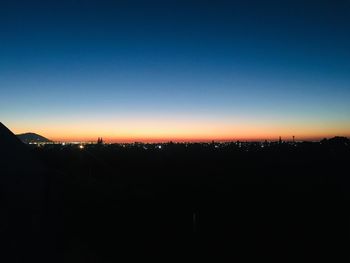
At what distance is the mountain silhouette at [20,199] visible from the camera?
8.44 m

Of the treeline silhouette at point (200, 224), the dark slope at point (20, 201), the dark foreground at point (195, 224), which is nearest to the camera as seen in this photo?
the dark slope at point (20, 201)

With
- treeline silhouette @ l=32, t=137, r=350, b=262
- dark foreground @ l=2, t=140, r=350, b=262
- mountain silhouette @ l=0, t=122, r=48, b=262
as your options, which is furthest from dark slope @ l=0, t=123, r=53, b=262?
treeline silhouette @ l=32, t=137, r=350, b=262

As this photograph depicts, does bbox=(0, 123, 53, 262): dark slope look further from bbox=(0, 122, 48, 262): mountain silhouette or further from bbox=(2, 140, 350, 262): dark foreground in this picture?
bbox=(2, 140, 350, 262): dark foreground

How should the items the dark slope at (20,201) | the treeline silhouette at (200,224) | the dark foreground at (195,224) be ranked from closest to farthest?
the dark slope at (20,201) → the dark foreground at (195,224) → the treeline silhouette at (200,224)

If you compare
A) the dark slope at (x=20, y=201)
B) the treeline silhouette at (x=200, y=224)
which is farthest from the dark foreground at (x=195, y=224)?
the dark slope at (x=20, y=201)

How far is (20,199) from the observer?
9281mm

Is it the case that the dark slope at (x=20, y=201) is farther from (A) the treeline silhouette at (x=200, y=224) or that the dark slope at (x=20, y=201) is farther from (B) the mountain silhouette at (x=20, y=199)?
(A) the treeline silhouette at (x=200, y=224)

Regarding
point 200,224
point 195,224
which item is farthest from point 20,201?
point 200,224

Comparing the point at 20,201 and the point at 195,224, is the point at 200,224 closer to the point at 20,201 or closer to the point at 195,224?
the point at 195,224

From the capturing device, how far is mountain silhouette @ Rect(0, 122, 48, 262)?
27.7 feet

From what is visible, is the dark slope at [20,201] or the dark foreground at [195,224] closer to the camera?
the dark slope at [20,201]

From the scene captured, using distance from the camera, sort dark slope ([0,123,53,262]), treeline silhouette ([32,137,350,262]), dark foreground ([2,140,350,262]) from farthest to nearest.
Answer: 1. treeline silhouette ([32,137,350,262])
2. dark foreground ([2,140,350,262])
3. dark slope ([0,123,53,262])

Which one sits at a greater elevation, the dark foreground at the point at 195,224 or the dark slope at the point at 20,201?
the dark slope at the point at 20,201

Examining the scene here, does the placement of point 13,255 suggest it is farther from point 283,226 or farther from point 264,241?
point 283,226
